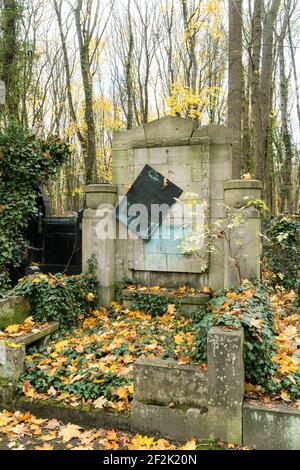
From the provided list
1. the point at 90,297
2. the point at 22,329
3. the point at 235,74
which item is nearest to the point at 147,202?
the point at 90,297

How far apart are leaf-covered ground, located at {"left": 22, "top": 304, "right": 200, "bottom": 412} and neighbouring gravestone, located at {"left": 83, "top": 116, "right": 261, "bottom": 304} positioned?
945 mm

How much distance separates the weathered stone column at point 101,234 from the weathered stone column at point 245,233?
87.4 inches

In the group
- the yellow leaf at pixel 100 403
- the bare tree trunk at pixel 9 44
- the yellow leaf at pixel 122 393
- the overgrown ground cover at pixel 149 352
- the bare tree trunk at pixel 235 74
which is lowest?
the yellow leaf at pixel 100 403

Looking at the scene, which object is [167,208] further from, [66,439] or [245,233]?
[66,439]

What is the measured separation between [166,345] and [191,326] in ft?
2.48

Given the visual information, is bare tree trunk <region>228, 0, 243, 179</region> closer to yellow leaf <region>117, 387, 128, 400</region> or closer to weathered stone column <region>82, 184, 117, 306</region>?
weathered stone column <region>82, 184, 117, 306</region>

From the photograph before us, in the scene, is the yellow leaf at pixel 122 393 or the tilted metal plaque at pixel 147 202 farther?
the tilted metal plaque at pixel 147 202

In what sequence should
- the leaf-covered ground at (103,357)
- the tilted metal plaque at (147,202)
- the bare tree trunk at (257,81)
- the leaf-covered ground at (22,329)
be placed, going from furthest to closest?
the bare tree trunk at (257,81) → the tilted metal plaque at (147,202) → the leaf-covered ground at (22,329) → the leaf-covered ground at (103,357)

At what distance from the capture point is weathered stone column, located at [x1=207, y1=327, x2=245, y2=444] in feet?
10.5

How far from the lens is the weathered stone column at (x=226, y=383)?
319 cm

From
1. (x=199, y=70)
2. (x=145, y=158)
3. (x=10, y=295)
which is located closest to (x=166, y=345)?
(x=10, y=295)

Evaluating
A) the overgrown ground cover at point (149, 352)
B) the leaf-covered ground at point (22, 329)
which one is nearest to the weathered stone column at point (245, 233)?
the overgrown ground cover at point (149, 352)

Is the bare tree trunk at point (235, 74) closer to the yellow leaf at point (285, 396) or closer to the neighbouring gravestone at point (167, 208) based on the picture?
the neighbouring gravestone at point (167, 208)

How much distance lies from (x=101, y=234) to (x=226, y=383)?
3988 millimetres
